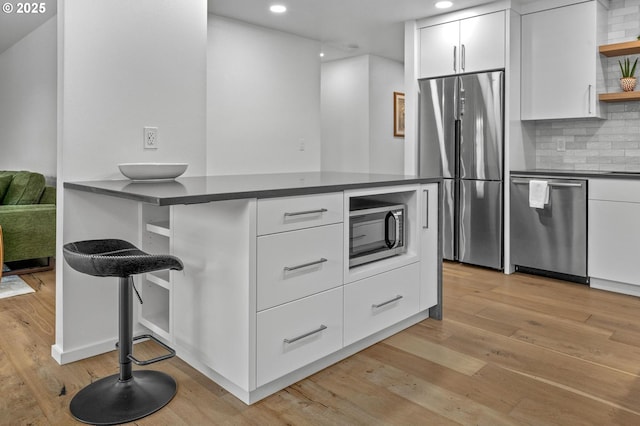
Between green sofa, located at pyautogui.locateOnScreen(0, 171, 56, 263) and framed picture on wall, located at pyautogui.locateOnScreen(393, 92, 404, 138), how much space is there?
167 inches

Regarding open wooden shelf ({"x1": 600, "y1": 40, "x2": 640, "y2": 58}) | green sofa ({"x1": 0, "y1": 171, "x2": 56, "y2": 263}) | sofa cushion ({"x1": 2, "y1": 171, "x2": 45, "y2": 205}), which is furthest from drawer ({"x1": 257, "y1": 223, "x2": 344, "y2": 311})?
sofa cushion ({"x1": 2, "y1": 171, "x2": 45, "y2": 205})

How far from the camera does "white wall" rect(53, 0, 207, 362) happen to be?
86.8 inches

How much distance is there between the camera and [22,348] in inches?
95.4

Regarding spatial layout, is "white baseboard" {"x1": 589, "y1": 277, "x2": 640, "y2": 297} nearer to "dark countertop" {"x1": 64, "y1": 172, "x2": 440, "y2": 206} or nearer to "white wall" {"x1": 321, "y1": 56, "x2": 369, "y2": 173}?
"dark countertop" {"x1": 64, "y1": 172, "x2": 440, "y2": 206}

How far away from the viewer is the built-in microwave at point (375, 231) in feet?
7.81

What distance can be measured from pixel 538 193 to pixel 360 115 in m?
2.93

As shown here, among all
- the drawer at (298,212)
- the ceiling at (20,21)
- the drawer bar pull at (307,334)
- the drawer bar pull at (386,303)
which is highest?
the ceiling at (20,21)

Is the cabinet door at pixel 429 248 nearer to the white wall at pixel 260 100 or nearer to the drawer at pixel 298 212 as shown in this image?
the drawer at pixel 298 212

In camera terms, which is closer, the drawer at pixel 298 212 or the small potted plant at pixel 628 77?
the drawer at pixel 298 212

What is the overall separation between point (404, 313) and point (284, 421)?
1.06 m

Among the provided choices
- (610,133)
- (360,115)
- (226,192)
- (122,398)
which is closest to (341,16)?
(360,115)

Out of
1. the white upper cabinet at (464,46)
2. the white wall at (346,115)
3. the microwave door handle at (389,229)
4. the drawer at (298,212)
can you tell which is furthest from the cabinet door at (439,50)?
the drawer at (298,212)

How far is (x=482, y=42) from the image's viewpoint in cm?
403

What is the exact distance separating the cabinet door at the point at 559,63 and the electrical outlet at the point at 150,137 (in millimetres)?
3104
